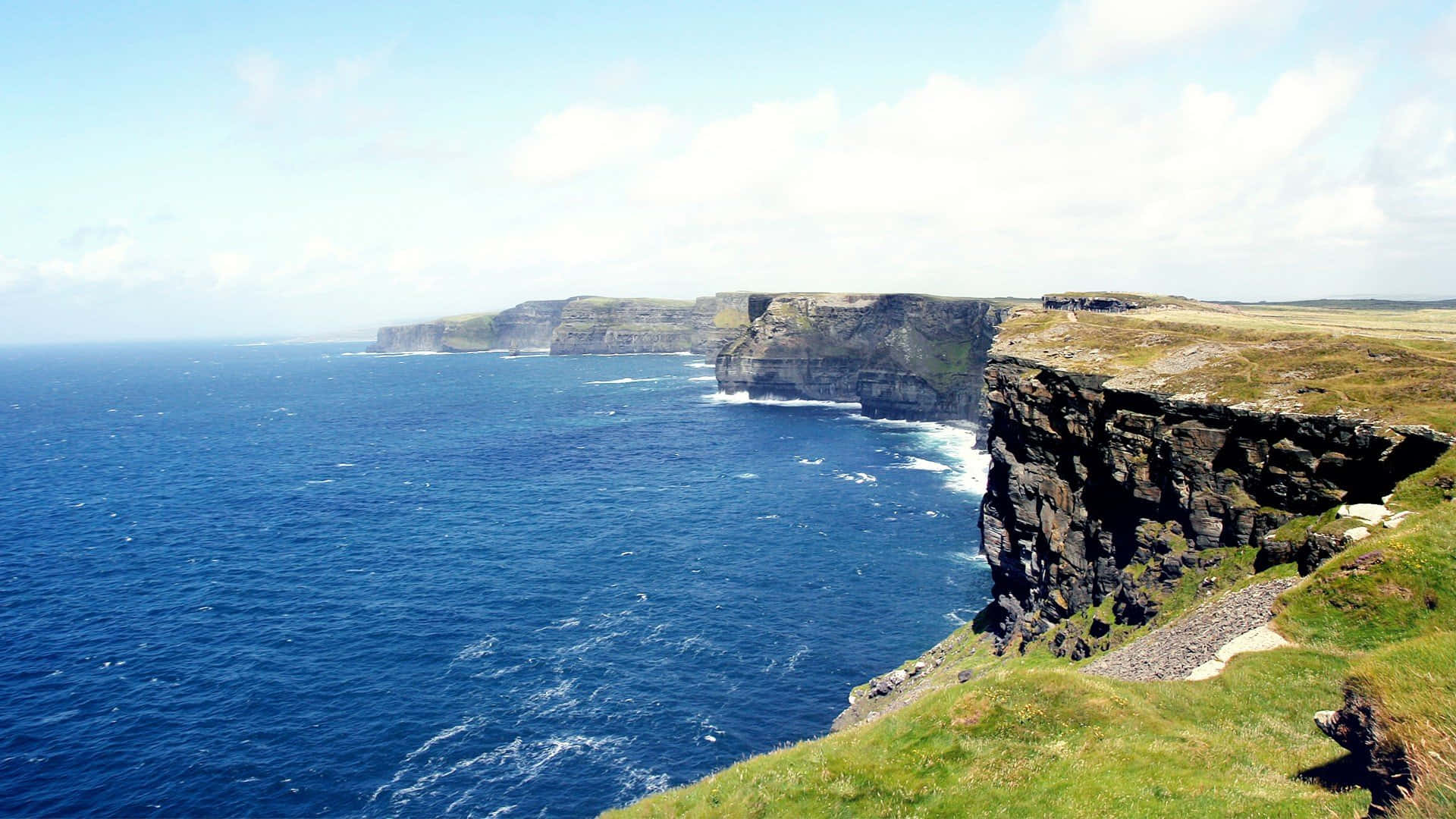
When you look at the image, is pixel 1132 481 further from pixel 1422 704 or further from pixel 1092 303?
pixel 1092 303

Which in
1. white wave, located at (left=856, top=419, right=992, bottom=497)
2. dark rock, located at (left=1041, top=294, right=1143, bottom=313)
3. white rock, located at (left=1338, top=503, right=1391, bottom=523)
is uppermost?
dark rock, located at (left=1041, top=294, right=1143, bottom=313)

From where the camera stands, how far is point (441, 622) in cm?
7869

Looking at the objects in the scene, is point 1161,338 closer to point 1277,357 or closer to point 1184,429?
point 1277,357

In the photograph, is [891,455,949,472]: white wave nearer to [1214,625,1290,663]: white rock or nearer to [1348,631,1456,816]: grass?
[1214,625,1290,663]: white rock

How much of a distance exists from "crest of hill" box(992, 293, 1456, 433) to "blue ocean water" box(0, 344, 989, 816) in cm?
2959

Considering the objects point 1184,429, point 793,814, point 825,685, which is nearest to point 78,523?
point 825,685

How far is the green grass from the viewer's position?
75.8 ft

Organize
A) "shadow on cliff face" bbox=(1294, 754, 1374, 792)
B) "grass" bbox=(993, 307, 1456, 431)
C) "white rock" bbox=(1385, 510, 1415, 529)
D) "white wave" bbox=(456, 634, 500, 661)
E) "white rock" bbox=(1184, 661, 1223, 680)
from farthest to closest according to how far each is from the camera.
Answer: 1. "white wave" bbox=(456, 634, 500, 661)
2. "grass" bbox=(993, 307, 1456, 431)
3. "white rock" bbox=(1385, 510, 1415, 529)
4. "white rock" bbox=(1184, 661, 1223, 680)
5. "shadow on cliff face" bbox=(1294, 754, 1374, 792)

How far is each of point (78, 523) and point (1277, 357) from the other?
14377cm

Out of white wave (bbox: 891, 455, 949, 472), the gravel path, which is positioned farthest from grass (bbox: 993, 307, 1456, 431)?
white wave (bbox: 891, 455, 949, 472)

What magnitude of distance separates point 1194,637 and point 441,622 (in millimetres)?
66052

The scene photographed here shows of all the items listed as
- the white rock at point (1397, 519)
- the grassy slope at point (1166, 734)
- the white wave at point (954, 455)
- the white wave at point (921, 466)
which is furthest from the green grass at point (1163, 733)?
the white wave at point (921, 466)

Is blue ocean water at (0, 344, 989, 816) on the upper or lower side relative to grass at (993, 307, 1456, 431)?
lower

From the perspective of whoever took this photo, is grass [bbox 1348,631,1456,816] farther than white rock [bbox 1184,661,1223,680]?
No
